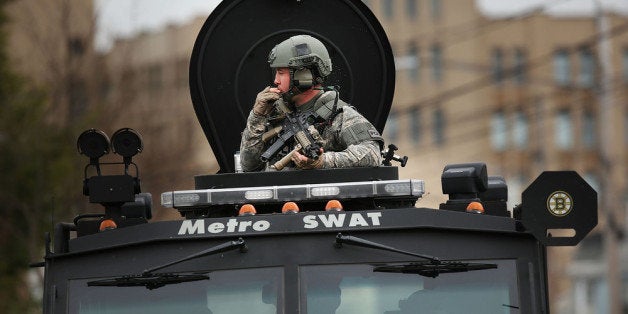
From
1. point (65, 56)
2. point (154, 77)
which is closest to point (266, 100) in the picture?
point (65, 56)

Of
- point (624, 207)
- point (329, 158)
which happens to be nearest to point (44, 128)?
point (329, 158)

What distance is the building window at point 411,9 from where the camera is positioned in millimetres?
81000

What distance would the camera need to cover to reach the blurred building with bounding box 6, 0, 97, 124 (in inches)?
1101

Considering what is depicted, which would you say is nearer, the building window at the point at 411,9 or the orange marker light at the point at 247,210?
the orange marker light at the point at 247,210

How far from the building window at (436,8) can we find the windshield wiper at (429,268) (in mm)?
71932

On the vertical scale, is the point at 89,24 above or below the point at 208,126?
above

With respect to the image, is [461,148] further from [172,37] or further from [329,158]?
[329,158]

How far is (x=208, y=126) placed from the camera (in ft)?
40.0

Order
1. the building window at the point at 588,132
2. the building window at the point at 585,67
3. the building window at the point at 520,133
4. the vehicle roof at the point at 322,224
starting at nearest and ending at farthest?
the vehicle roof at the point at 322,224 → the building window at the point at 585,67 → the building window at the point at 520,133 → the building window at the point at 588,132

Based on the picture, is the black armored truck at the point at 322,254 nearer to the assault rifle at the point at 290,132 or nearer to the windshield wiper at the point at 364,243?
the windshield wiper at the point at 364,243

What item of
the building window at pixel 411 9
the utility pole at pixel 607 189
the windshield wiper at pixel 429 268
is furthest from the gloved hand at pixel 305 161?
the building window at pixel 411 9

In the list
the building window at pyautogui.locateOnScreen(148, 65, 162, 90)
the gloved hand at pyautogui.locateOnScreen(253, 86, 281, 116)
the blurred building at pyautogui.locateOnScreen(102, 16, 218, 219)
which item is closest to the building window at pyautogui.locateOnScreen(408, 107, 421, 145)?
the building window at pyautogui.locateOnScreen(148, 65, 162, 90)

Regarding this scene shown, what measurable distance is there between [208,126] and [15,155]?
1656 centimetres

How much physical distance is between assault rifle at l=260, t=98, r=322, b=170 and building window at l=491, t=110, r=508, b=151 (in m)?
68.0
